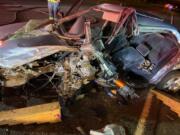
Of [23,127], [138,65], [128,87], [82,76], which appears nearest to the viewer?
[23,127]

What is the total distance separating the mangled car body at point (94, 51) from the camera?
5312 mm

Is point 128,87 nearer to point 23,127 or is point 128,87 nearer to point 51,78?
point 51,78

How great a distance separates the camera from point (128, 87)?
5.89m

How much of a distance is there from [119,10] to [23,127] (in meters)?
2.65

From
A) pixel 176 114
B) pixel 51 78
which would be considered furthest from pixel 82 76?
pixel 176 114

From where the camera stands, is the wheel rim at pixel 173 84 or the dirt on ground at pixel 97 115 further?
the wheel rim at pixel 173 84

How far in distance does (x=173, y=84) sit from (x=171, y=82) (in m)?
0.07

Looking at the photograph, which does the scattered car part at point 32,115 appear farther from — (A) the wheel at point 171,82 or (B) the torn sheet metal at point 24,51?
(A) the wheel at point 171,82

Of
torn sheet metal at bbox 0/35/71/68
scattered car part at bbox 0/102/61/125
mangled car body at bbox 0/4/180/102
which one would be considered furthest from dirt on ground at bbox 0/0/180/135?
torn sheet metal at bbox 0/35/71/68

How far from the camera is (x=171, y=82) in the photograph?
254 inches

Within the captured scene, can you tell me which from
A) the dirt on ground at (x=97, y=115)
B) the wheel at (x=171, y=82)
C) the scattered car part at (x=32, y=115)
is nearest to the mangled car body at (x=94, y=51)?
the wheel at (x=171, y=82)

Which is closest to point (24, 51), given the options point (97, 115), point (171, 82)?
point (97, 115)

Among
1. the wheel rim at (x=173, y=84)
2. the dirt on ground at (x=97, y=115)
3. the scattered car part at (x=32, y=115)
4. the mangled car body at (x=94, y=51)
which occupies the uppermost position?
the mangled car body at (x=94, y=51)

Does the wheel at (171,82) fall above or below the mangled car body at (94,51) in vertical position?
below
